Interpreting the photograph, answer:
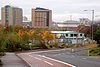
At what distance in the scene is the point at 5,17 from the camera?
612ft

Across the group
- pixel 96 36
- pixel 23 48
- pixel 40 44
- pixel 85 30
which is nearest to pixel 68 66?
pixel 96 36

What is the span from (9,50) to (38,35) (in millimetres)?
24707

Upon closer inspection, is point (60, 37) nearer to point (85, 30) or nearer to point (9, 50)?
point (85, 30)

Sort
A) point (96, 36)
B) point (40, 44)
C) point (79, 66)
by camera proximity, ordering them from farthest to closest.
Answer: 1. point (40, 44)
2. point (96, 36)
3. point (79, 66)

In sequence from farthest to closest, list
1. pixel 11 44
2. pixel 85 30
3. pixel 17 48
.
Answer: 1. pixel 85 30
2. pixel 17 48
3. pixel 11 44

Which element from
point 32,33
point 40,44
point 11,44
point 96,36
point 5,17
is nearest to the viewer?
point 96,36

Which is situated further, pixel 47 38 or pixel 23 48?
pixel 47 38

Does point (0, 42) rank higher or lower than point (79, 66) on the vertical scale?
higher

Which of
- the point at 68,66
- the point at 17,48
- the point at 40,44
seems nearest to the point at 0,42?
the point at 68,66

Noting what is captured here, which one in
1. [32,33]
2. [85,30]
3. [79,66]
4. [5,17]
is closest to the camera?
[79,66]

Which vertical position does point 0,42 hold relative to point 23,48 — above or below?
above

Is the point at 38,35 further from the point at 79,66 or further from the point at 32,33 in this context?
the point at 79,66

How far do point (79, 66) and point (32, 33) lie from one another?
7510 cm

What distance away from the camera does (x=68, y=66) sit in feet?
85.5
